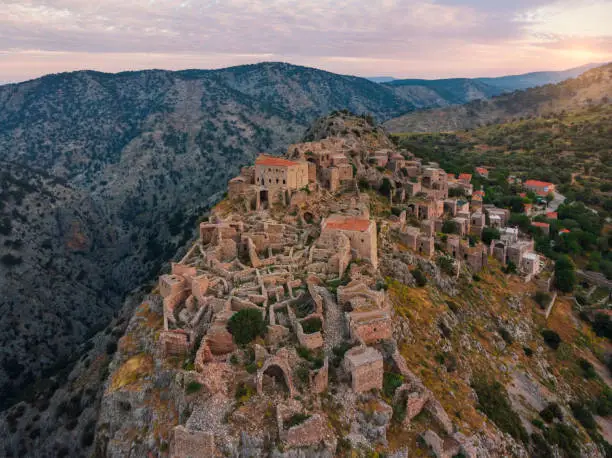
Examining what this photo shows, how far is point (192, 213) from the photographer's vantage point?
119375 mm

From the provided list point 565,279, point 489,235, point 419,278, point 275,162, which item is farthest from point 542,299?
point 275,162

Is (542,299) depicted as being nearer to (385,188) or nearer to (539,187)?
(385,188)

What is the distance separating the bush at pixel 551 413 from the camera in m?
35.8

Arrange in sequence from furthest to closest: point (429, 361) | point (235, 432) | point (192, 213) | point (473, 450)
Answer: point (192, 213)
point (429, 361)
point (473, 450)
point (235, 432)

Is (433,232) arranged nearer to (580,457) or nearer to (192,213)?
(580,457)

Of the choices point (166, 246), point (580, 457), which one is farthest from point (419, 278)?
point (166, 246)

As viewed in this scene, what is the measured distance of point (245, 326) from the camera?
2614 cm

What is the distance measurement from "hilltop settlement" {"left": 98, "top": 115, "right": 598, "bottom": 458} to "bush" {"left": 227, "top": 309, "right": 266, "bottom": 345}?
82mm

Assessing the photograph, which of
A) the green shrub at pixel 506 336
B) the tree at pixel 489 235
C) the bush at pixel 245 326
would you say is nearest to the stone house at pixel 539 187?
the tree at pixel 489 235

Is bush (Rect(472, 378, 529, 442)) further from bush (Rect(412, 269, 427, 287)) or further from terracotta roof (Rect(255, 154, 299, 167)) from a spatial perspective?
terracotta roof (Rect(255, 154, 299, 167))

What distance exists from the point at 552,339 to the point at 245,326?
119 feet

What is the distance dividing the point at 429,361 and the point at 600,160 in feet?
348

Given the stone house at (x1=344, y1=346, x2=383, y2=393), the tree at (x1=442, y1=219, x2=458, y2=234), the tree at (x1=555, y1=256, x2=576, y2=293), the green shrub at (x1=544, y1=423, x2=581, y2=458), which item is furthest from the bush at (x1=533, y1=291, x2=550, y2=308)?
the stone house at (x1=344, y1=346, x2=383, y2=393)

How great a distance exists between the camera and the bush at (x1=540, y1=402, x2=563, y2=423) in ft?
118
